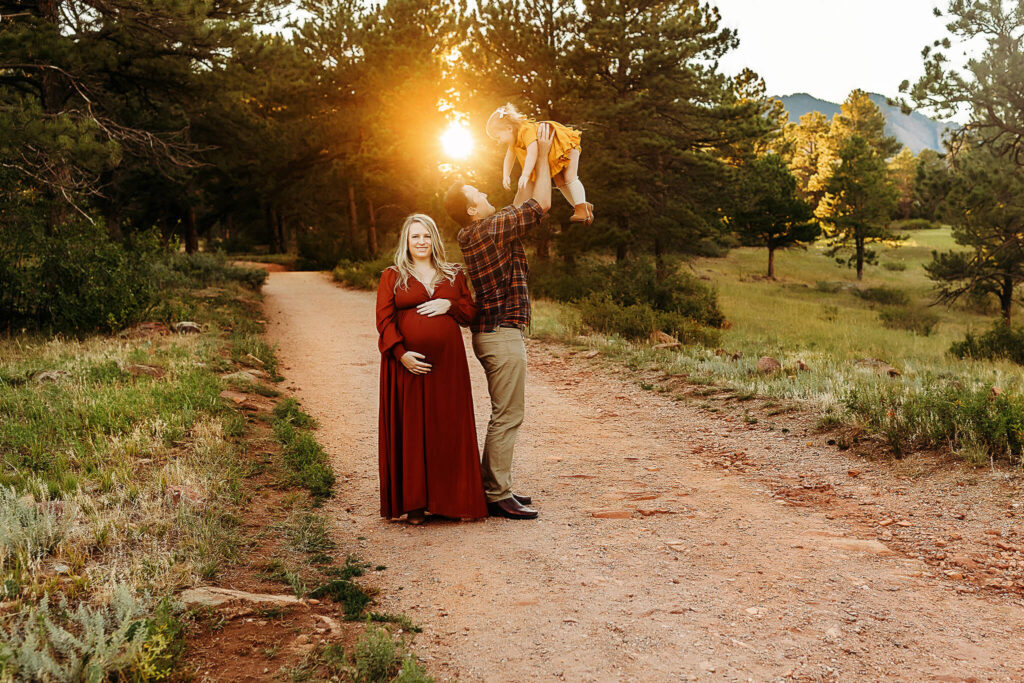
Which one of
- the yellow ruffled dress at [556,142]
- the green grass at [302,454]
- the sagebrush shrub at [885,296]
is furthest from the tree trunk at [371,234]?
the yellow ruffled dress at [556,142]

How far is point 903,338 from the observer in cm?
2212

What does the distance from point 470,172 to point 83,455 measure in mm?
18199

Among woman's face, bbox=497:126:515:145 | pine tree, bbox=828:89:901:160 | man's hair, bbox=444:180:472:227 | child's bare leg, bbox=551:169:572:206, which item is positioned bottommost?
man's hair, bbox=444:180:472:227

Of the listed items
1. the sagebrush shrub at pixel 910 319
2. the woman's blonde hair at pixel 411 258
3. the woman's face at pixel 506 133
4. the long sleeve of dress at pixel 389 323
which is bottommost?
the sagebrush shrub at pixel 910 319

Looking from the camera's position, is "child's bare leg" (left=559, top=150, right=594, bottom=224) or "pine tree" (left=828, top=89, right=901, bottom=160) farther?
"pine tree" (left=828, top=89, right=901, bottom=160)

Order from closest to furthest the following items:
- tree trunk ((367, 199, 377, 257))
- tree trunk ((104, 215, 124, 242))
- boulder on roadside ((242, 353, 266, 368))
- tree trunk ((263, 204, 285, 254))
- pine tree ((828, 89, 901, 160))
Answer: boulder on roadside ((242, 353, 266, 368)), tree trunk ((104, 215, 124, 242)), tree trunk ((367, 199, 377, 257)), tree trunk ((263, 204, 285, 254)), pine tree ((828, 89, 901, 160))

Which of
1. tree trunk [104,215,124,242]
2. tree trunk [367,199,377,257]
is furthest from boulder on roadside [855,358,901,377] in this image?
tree trunk [104,215,124,242]

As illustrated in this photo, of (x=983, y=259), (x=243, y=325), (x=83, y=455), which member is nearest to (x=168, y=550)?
(x=83, y=455)

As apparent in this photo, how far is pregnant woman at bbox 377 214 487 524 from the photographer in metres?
4.76

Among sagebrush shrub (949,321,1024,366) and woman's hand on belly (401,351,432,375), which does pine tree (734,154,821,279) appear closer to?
sagebrush shrub (949,321,1024,366)

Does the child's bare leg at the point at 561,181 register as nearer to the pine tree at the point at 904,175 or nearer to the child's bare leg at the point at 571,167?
the child's bare leg at the point at 571,167

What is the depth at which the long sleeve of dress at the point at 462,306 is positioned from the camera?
481 cm

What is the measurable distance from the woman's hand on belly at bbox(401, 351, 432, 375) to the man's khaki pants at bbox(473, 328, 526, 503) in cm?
36

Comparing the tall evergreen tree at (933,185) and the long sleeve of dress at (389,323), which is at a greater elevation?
the tall evergreen tree at (933,185)
